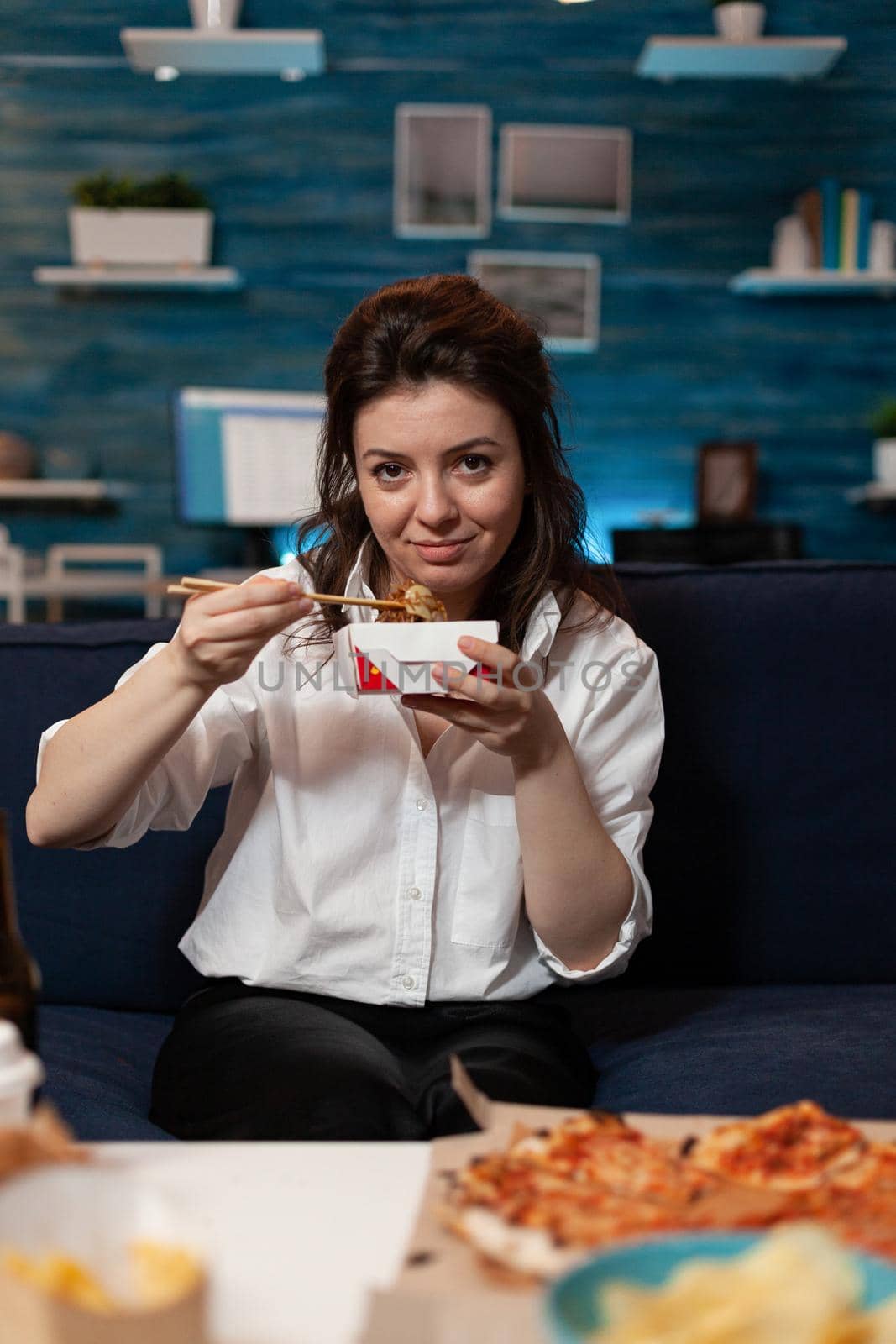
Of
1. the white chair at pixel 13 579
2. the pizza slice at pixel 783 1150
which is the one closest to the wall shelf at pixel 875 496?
the white chair at pixel 13 579

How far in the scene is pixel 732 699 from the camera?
5.58 feet

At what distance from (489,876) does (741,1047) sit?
1.12 feet

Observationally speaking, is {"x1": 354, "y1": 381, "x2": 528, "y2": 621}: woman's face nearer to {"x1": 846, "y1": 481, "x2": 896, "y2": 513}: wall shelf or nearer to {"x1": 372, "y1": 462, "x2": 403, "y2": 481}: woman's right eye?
{"x1": 372, "y1": 462, "x2": 403, "y2": 481}: woman's right eye

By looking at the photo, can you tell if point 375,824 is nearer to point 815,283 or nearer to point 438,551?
point 438,551

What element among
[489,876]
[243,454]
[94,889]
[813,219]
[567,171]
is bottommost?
[94,889]

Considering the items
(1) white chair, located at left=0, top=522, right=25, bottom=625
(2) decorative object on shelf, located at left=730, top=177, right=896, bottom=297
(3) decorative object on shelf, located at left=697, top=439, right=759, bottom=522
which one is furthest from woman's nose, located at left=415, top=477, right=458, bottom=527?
(2) decorative object on shelf, located at left=730, top=177, right=896, bottom=297

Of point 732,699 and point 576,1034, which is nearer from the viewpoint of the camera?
point 576,1034

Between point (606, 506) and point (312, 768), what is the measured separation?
3.68 m

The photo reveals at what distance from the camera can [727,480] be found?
4793 mm

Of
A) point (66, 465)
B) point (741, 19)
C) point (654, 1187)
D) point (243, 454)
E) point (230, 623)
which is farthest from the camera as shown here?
point (66, 465)

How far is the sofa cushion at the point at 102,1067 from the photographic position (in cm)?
122

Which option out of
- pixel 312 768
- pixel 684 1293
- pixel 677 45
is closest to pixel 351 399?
pixel 312 768

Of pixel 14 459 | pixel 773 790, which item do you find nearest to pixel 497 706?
pixel 773 790

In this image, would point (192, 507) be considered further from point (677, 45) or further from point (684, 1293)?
point (684, 1293)
